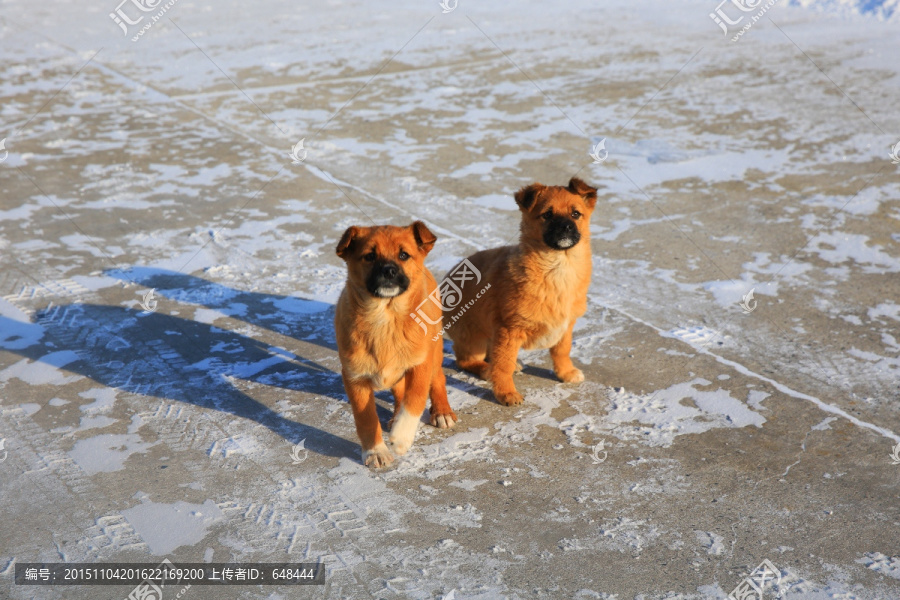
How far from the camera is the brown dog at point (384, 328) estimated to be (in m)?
4.06

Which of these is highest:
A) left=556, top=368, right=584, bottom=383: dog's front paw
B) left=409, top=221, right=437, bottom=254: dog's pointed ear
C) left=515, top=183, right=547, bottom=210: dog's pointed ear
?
left=515, top=183, right=547, bottom=210: dog's pointed ear

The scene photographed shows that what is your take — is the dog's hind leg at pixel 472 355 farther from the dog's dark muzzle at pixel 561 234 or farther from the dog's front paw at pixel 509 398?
the dog's dark muzzle at pixel 561 234

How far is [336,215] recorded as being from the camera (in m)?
7.96

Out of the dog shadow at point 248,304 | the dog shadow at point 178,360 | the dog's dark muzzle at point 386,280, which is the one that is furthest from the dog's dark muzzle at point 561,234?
the dog shadow at point 248,304

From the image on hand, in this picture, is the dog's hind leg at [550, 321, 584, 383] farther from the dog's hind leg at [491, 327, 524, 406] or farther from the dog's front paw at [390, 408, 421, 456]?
the dog's front paw at [390, 408, 421, 456]

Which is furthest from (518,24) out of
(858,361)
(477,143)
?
(858,361)

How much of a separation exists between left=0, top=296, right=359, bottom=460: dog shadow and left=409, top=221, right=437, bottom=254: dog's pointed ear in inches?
51.9

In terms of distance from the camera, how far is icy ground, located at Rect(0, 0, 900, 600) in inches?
142

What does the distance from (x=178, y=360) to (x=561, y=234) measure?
299 centimetres

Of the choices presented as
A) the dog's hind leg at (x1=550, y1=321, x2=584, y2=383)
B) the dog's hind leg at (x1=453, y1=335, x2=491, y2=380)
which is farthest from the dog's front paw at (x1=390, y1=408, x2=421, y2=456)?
the dog's hind leg at (x1=550, y1=321, x2=584, y2=383)

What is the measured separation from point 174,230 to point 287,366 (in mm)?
3092

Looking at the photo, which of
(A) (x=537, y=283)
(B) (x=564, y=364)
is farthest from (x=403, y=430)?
(B) (x=564, y=364)

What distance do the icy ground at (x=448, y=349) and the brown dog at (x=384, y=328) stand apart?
30cm

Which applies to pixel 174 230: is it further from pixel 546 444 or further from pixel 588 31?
pixel 588 31
